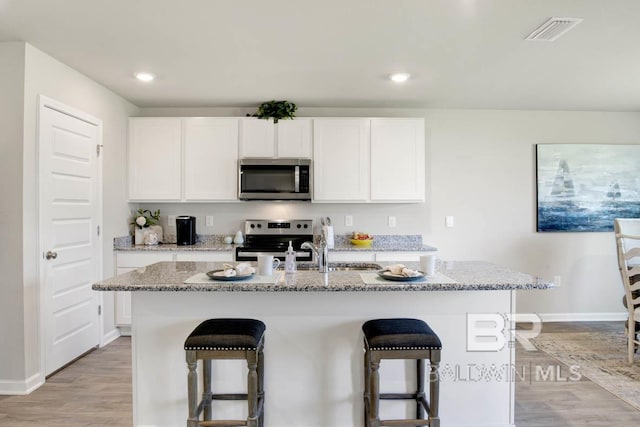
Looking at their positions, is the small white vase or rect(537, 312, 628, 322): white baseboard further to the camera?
rect(537, 312, 628, 322): white baseboard

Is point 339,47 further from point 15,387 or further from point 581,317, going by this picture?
point 581,317

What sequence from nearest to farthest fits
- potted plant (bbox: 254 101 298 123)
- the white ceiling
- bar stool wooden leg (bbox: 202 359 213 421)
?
bar stool wooden leg (bbox: 202 359 213 421) → the white ceiling → potted plant (bbox: 254 101 298 123)

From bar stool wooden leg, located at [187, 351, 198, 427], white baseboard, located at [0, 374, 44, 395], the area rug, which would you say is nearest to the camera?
bar stool wooden leg, located at [187, 351, 198, 427]

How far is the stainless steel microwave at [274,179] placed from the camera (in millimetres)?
3861

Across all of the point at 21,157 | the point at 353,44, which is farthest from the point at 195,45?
the point at 21,157

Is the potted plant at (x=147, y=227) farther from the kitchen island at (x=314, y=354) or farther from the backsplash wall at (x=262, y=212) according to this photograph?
the kitchen island at (x=314, y=354)

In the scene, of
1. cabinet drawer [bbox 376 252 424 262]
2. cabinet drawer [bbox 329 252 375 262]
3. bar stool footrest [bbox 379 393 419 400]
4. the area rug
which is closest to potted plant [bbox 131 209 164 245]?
cabinet drawer [bbox 329 252 375 262]

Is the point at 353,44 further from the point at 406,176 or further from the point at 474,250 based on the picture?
the point at 474,250

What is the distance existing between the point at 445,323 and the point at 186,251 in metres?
2.57

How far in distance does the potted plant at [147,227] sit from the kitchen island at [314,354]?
204cm

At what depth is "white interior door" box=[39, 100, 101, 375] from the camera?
8.97 ft

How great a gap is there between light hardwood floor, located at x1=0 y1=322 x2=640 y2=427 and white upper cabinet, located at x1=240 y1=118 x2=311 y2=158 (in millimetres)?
2282

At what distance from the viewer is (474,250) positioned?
4.27 m

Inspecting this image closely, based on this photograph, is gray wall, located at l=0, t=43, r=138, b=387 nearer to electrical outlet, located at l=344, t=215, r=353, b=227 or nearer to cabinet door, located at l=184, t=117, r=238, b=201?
cabinet door, located at l=184, t=117, r=238, b=201
